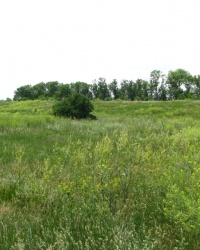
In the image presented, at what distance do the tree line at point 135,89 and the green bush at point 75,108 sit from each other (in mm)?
55631

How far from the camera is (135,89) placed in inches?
3824

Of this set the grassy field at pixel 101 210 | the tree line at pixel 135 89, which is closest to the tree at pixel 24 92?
the tree line at pixel 135 89

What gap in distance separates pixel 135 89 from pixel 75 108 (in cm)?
7280

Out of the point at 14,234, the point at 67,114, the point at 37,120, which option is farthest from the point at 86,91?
the point at 14,234

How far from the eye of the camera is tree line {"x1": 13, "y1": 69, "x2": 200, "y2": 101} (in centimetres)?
8831

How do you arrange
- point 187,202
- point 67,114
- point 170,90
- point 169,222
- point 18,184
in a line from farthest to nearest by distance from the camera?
point 170,90 < point 67,114 < point 18,184 < point 169,222 < point 187,202

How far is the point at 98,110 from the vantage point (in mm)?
40188

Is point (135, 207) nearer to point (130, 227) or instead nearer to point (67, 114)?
point (130, 227)

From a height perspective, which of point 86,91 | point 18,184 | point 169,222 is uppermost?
point 86,91

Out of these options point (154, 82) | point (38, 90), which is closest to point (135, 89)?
point (154, 82)

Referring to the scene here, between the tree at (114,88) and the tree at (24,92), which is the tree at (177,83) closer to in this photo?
the tree at (114,88)

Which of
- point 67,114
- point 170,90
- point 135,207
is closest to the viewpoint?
point 135,207

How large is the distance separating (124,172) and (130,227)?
2.16 metres

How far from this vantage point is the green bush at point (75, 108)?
26.7 meters
